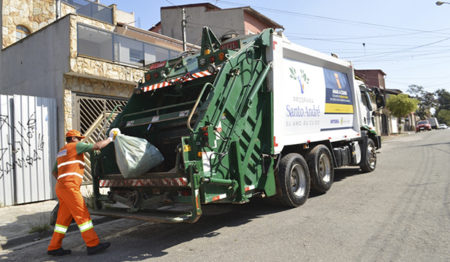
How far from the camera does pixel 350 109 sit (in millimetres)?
8602

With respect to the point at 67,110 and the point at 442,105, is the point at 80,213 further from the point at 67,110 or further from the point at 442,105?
the point at 442,105

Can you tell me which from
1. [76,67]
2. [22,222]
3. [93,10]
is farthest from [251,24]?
[22,222]

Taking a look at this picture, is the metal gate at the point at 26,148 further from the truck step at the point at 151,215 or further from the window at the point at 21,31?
the window at the point at 21,31

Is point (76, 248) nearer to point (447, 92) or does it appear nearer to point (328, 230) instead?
point (328, 230)

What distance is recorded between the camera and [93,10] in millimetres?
17875

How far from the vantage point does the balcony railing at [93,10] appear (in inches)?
691

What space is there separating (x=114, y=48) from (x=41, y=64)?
2021 mm

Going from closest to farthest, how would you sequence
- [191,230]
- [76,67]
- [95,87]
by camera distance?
1. [191,230]
2. [76,67]
3. [95,87]

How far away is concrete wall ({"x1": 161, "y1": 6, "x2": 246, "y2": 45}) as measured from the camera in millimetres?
23672

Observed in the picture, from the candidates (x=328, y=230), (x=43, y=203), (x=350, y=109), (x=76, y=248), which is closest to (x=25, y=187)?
(x=43, y=203)

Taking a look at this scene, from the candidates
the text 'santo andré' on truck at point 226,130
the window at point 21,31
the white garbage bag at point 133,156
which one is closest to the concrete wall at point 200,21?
the window at point 21,31

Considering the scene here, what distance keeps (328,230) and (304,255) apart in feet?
3.17

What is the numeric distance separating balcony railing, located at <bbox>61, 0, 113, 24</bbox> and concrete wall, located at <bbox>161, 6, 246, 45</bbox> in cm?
696

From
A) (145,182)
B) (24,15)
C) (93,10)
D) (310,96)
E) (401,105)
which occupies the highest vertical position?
(93,10)
